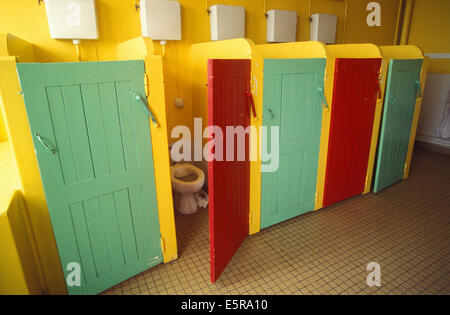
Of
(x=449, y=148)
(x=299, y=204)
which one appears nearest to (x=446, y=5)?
(x=449, y=148)

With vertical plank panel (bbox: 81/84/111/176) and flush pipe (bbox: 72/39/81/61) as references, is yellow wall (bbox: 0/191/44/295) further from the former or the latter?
flush pipe (bbox: 72/39/81/61)

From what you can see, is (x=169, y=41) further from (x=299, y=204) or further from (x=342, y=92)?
(x=299, y=204)

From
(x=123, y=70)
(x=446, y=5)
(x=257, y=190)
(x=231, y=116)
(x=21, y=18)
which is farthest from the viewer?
(x=446, y=5)

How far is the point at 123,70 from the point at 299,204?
2085 mm

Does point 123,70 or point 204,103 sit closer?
point 123,70

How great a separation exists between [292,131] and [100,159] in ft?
5.44

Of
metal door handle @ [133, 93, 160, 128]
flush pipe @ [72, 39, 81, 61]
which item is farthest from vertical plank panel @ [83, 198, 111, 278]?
flush pipe @ [72, 39, 81, 61]

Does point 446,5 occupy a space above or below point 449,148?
above

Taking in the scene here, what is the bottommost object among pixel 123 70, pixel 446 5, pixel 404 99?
pixel 404 99

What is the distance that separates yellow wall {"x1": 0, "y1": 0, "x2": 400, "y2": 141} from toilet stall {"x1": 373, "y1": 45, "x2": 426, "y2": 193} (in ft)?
4.10

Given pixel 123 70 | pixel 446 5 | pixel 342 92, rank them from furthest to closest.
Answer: pixel 446 5 → pixel 342 92 → pixel 123 70

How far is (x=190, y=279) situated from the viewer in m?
2.12

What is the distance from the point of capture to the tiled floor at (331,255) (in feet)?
6.72

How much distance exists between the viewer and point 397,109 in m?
3.26
